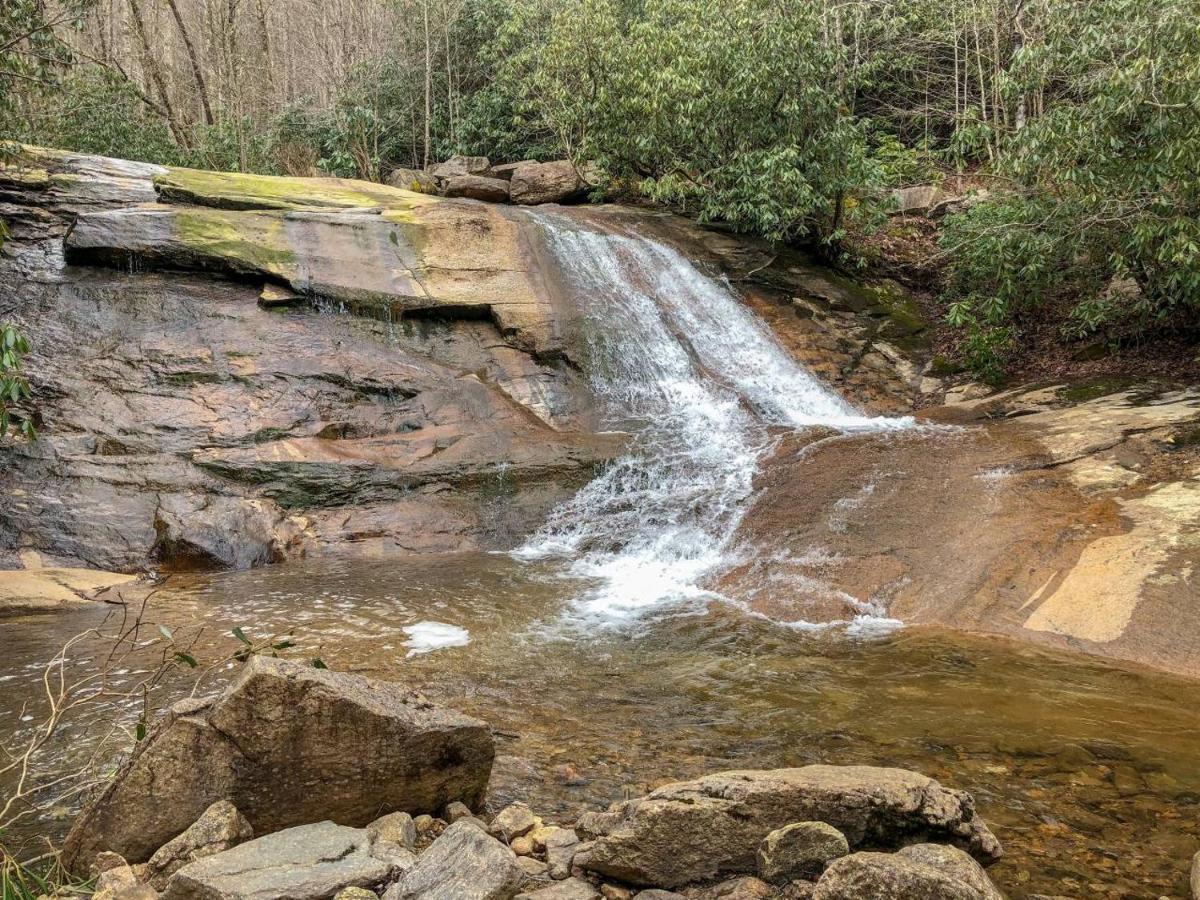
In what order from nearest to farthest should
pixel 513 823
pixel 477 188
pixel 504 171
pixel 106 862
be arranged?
pixel 106 862 < pixel 513 823 < pixel 477 188 < pixel 504 171

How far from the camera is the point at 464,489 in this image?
33.3ft

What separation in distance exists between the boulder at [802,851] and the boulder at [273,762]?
5.02ft

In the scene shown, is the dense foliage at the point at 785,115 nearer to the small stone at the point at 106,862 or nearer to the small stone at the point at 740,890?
the small stone at the point at 106,862

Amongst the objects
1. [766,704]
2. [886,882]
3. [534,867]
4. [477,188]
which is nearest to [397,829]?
[534,867]

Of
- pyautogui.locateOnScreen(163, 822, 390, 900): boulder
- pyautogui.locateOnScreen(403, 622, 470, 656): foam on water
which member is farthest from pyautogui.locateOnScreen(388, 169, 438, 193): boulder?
pyautogui.locateOnScreen(163, 822, 390, 900): boulder

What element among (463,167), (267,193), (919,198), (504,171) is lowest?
(267,193)

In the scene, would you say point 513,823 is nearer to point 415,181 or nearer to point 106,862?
point 106,862

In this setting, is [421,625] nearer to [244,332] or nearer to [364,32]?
[244,332]

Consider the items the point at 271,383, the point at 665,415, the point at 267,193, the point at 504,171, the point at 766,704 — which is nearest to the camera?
the point at 766,704

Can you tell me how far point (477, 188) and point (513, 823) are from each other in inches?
717

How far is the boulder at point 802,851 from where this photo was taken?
307 cm

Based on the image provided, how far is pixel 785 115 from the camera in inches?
577

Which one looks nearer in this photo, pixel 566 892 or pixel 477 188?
pixel 566 892

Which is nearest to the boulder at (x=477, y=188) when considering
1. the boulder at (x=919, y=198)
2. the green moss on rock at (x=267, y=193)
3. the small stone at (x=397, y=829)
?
the green moss on rock at (x=267, y=193)
